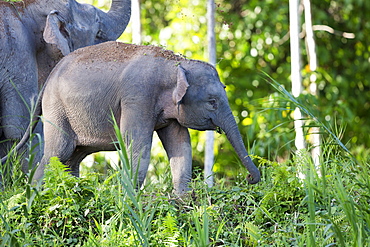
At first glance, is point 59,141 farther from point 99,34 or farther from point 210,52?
point 210,52

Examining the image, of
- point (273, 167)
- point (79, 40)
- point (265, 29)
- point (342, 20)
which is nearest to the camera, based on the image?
point (273, 167)

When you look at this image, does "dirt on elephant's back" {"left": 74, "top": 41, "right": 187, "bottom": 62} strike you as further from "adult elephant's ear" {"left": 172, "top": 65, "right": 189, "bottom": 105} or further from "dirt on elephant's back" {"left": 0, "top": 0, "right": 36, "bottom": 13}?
"dirt on elephant's back" {"left": 0, "top": 0, "right": 36, "bottom": 13}

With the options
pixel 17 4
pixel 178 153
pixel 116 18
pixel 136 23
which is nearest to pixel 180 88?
pixel 178 153

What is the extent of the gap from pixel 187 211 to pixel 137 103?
863 millimetres

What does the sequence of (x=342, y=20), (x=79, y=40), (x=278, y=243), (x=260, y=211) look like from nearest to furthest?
(x=278, y=243) → (x=260, y=211) → (x=79, y=40) → (x=342, y=20)

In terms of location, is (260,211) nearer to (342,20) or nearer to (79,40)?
(79,40)

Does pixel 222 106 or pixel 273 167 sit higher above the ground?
pixel 222 106

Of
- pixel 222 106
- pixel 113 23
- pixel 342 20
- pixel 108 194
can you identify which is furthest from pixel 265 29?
pixel 108 194

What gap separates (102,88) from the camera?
517 centimetres

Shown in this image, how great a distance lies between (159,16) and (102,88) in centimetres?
803

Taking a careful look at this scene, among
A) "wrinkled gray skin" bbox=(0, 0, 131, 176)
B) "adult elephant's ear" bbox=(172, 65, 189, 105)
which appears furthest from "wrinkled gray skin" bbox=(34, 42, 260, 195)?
"wrinkled gray skin" bbox=(0, 0, 131, 176)

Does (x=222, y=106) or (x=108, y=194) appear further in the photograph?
(x=222, y=106)

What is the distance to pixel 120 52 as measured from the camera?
5.31 m

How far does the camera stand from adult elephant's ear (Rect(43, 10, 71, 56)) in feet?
19.5
